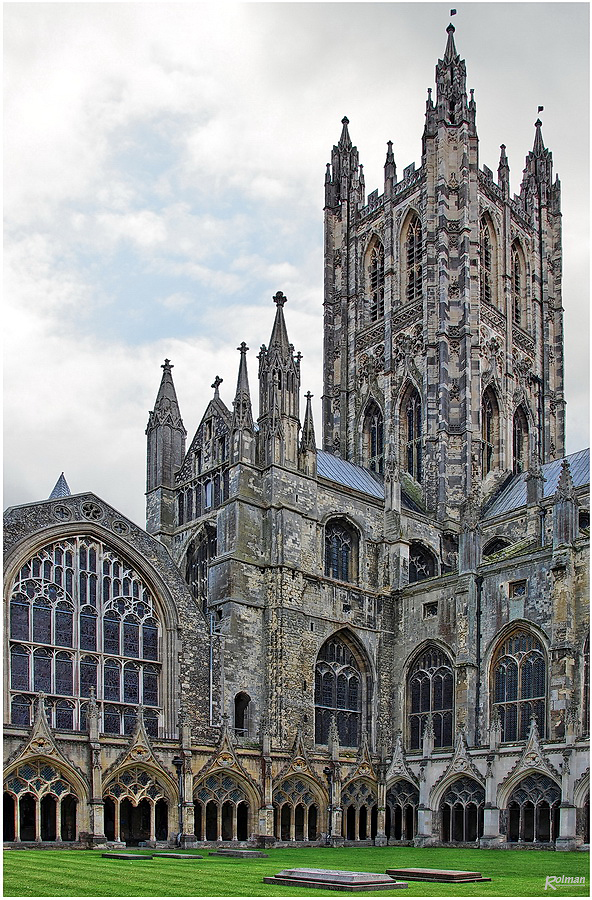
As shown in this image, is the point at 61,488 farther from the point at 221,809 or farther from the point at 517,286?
the point at 517,286

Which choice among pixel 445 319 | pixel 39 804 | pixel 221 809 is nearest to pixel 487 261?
pixel 445 319

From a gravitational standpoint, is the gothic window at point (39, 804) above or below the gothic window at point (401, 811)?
above

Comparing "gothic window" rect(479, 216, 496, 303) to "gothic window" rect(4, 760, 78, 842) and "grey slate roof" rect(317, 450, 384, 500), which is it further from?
"gothic window" rect(4, 760, 78, 842)

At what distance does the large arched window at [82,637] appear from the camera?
37469 mm

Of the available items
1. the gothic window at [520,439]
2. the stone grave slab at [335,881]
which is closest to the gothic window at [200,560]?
the gothic window at [520,439]

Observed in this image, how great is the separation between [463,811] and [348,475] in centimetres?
2051

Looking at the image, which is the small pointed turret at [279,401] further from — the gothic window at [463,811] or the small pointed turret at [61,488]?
the gothic window at [463,811]

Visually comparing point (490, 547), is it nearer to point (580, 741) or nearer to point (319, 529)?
point (319, 529)

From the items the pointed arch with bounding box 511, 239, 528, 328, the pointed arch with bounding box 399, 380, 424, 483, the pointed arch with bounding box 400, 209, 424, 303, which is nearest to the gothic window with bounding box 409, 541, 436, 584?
the pointed arch with bounding box 399, 380, 424, 483

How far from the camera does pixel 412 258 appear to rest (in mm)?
64375

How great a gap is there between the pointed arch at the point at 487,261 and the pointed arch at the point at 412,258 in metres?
3.73

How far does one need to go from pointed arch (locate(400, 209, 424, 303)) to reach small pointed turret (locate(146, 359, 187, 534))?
17.3m

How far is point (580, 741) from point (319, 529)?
1677 cm

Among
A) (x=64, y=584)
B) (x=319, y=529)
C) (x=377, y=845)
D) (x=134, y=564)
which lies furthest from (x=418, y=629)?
(x=64, y=584)
